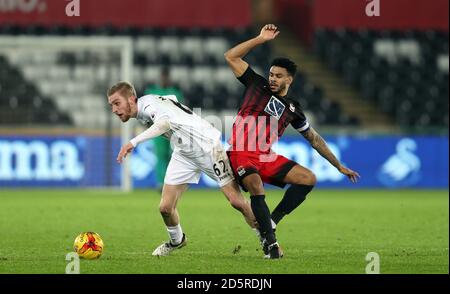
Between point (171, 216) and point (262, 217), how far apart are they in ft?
3.22

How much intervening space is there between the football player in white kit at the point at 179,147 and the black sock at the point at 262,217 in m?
0.28

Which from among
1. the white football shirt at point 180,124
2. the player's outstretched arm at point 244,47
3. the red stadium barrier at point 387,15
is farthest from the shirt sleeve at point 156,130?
the red stadium barrier at point 387,15

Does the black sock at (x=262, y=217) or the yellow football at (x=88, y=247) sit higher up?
the black sock at (x=262, y=217)

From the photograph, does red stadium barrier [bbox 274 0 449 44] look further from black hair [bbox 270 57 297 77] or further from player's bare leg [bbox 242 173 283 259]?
player's bare leg [bbox 242 173 283 259]

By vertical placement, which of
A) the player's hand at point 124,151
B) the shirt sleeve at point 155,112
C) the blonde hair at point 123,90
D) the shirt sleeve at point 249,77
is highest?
the shirt sleeve at point 249,77

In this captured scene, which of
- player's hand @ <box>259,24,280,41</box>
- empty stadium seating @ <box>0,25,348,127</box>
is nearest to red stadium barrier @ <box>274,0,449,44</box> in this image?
empty stadium seating @ <box>0,25,348,127</box>

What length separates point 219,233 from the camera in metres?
12.5

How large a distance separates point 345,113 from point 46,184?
29.7ft

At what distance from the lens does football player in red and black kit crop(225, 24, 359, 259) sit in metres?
9.50

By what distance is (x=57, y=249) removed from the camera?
10.4 metres

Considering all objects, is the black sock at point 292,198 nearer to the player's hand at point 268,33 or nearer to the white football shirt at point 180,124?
the white football shirt at point 180,124

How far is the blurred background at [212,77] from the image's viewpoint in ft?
68.2
